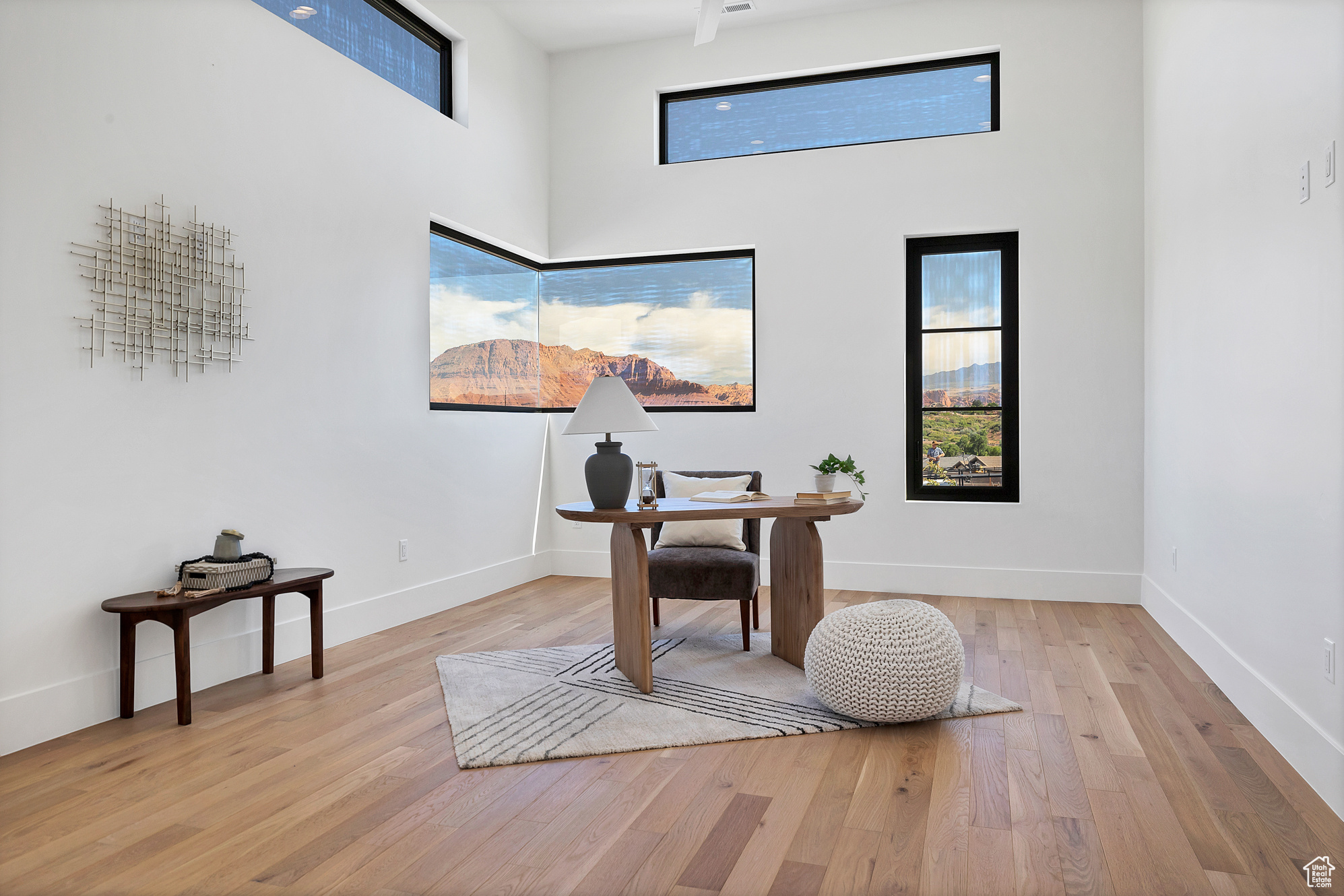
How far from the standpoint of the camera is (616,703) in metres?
3.16

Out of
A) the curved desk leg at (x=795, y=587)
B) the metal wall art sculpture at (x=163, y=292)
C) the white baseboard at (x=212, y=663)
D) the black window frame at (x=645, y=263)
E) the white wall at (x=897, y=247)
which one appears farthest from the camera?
the black window frame at (x=645, y=263)

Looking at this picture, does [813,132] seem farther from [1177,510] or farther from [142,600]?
[142,600]

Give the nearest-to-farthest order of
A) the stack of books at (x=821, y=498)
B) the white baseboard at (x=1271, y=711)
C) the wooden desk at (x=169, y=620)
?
the white baseboard at (x=1271, y=711) < the wooden desk at (x=169, y=620) < the stack of books at (x=821, y=498)

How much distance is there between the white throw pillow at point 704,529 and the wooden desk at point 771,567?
0.28 m


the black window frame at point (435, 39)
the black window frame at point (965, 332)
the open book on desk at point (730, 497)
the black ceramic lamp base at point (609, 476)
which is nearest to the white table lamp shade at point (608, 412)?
the black ceramic lamp base at point (609, 476)

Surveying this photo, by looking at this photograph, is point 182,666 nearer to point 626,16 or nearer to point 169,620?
point 169,620

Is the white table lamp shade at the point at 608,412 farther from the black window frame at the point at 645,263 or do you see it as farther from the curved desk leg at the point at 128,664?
the black window frame at the point at 645,263

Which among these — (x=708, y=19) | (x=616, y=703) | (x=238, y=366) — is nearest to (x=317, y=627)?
(x=238, y=366)

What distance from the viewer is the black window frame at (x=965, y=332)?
17.1 ft

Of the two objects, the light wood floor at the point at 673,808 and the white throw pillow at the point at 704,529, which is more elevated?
the white throw pillow at the point at 704,529

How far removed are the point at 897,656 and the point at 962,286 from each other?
3212 mm

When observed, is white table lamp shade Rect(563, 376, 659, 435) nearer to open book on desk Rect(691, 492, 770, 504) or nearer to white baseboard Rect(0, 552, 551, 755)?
open book on desk Rect(691, 492, 770, 504)

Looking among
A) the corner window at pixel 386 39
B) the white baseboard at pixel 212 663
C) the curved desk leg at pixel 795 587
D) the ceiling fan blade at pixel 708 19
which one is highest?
the corner window at pixel 386 39

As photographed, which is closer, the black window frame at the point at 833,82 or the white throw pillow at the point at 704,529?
the white throw pillow at the point at 704,529
